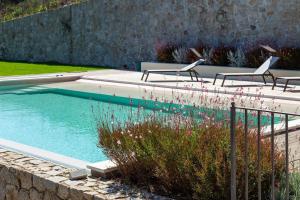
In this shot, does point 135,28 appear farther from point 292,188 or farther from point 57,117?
point 292,188

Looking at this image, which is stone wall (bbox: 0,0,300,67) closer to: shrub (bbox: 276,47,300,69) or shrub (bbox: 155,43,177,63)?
shrub (bbox: 155,43,177,63)

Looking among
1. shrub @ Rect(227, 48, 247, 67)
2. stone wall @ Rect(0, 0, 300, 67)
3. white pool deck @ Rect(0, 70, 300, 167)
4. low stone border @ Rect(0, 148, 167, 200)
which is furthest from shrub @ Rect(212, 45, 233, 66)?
low stone border @ Rect(0, 148, 167, 200)

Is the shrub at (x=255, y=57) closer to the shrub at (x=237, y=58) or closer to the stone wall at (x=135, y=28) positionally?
the shrub at (x=237, y=58)

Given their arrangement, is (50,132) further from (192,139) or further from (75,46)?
(75,46)

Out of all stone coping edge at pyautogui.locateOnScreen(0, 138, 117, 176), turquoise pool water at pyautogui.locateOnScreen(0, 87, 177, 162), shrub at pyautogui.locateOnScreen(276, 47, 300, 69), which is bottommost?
turquoise pool water at pyautogui.locateOnScreen(0, 87, 177, 162)

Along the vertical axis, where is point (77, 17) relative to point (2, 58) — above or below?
above

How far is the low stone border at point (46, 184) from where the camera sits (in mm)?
4230

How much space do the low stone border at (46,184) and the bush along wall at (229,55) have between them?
1026cm

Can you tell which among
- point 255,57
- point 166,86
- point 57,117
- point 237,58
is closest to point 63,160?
point 57,117

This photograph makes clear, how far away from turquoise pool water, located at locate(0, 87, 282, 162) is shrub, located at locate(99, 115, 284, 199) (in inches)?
34.6

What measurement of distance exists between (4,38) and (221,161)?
22268mm

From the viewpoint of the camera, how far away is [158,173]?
4.25 metres

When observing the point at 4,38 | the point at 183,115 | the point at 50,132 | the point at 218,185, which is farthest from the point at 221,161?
the point at 4,38

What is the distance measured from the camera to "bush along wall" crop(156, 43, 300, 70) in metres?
14.4
